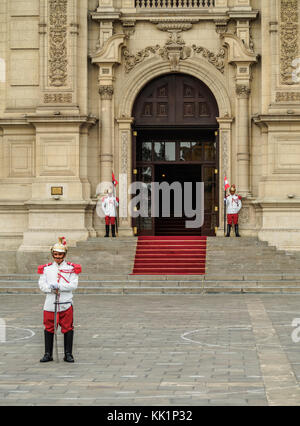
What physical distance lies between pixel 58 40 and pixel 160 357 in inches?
758

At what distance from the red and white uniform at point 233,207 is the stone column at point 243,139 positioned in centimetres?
81

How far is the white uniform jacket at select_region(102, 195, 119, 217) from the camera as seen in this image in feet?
94.7

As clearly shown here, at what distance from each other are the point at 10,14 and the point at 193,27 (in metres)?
6.68

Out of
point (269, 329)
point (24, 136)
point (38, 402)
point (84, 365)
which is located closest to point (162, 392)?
point (38, 402)

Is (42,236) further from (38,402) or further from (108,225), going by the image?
(38,402)

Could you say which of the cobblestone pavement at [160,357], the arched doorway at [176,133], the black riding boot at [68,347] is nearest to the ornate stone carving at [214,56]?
the arched doorway at [176,133]

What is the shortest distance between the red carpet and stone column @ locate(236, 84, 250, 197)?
2695 mm

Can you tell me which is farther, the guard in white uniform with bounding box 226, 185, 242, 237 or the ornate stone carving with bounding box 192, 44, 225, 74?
the ornate stone carving with bounding box 192, 44, 225, 74

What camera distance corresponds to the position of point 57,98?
2920 cm

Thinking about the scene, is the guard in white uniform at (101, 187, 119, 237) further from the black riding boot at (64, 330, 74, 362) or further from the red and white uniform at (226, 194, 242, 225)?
the black riding boot at (64, 330, 74, 362)

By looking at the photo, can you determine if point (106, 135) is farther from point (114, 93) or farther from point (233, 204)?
point (233, 204)

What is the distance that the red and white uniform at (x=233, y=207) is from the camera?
1129 inches

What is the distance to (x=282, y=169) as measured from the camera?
28.5 meters

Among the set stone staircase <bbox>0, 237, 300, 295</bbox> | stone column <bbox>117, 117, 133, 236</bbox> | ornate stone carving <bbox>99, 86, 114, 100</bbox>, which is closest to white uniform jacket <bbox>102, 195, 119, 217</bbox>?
stone staircase <bbox>0, 237, 300, 295</bbox>
